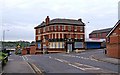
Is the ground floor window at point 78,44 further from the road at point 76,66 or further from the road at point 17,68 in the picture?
the road at point 17,68

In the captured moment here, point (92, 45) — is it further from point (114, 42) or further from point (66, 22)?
point (114, 42)

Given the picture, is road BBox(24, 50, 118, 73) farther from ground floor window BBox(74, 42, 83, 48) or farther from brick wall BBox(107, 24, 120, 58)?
ground floor window BBox(74, 42, 83, 48)

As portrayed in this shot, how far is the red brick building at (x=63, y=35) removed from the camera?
267 feet

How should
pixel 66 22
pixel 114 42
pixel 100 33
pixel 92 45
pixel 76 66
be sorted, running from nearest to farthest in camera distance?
pixel 76 66
pixel 114 42
pixel 66 22
pixel 92 45
pixel 100 33

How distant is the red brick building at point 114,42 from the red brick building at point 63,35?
1433 inches

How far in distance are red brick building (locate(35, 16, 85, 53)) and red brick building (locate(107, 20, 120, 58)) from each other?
3639cm

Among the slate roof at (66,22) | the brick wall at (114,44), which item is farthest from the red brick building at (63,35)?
the brick wall at (114,44)

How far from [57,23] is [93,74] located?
62841 millimetres

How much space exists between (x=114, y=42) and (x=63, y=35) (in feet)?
130

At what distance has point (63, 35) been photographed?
3211 inches

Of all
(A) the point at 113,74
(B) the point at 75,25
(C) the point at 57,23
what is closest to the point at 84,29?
(B) the point at 75,25

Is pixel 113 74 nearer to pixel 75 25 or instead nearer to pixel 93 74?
pixel 93 74

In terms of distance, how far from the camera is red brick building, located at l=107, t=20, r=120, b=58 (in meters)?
41.2

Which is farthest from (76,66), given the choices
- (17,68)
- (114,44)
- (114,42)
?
(114,42)
